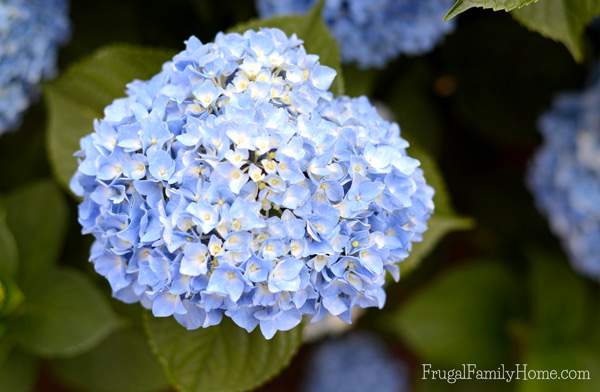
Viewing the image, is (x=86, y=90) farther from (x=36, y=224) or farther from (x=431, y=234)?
(x=431, y=234)

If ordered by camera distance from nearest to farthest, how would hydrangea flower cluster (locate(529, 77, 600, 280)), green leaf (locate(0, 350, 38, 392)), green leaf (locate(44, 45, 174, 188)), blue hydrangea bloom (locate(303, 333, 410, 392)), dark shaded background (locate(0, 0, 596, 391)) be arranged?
green leaf (locate(44, 45, 174, 188)), green leaf (locate(0, 350, 38, 392)), hydrangea flower cluster (locate(529, 77, 600, 280)), dark shaded background (locate(0, 0, 596, 391)), blue hydrangea bloom (locate(303, 333, 410, 392))

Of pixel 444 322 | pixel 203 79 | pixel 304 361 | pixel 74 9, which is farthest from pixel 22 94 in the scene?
pixel 304 361

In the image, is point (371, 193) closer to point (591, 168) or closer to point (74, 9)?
point (591, 168)

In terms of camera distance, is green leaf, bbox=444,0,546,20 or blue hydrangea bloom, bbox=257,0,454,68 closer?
green leaf, bbox=444,0,546,20

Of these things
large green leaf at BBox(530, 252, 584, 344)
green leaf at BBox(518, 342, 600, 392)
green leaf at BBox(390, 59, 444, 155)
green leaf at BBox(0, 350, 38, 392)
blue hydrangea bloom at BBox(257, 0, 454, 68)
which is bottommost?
green leaf at BBox(0, 350, 38, 392)

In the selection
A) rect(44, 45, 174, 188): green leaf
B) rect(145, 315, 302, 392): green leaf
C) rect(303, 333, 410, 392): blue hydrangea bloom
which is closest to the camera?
rect(145, 315, 302, 392): green leaf

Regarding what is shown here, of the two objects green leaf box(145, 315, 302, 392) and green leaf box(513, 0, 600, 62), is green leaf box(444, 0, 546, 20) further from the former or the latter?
green leaf box(145, 315, 302, 392)

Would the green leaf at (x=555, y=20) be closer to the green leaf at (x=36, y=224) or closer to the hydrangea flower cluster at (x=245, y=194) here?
the hydrangea flower cluster at (x=245, y=194)

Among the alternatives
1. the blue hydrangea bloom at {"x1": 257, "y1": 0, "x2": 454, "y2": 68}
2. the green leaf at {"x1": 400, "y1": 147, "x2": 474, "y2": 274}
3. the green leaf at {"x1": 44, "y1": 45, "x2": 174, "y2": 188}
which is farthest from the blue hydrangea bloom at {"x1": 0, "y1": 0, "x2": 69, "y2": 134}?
the green leaf at {"x1": 400, "y1": 147, "x2": 474, "y2": 274}
